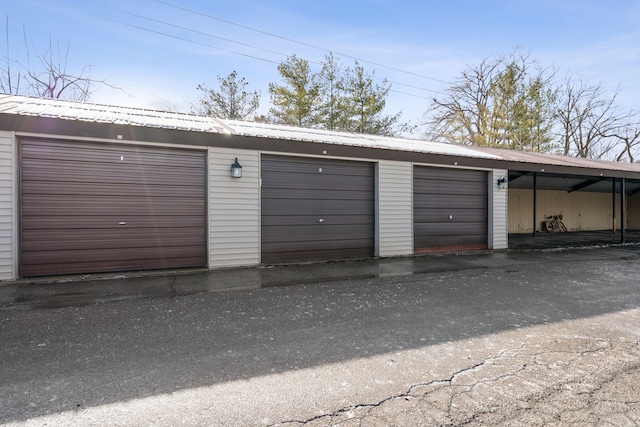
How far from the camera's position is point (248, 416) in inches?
72.8

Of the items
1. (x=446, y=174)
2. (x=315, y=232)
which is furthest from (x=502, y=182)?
(x=315, y=232)

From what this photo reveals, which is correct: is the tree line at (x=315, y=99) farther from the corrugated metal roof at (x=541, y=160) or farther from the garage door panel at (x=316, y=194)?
the garage door panel at (x=316, y=194)

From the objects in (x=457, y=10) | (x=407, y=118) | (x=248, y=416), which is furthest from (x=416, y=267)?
(x=407, y=118)

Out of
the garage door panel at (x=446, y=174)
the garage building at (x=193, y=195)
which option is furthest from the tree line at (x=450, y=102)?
the garage door panel at (x=446, y=174)

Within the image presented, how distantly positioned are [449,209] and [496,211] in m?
1.51

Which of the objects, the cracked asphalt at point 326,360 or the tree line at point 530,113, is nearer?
the cracked asphalt at point 326,360

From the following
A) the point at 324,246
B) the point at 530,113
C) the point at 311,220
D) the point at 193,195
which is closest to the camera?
the point at 193,195

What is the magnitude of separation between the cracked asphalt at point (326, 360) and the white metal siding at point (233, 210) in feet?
6.23

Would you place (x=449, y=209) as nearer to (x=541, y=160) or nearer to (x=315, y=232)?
(x=315, y=232)

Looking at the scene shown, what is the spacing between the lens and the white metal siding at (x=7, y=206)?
16.2ft

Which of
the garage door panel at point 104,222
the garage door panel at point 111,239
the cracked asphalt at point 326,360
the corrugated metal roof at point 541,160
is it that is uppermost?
the corrugated metal roof at point 541,160

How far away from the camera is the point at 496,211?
9117 millimetres

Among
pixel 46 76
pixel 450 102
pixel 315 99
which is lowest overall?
pixel 46 76

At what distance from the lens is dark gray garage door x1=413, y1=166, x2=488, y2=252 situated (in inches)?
329
